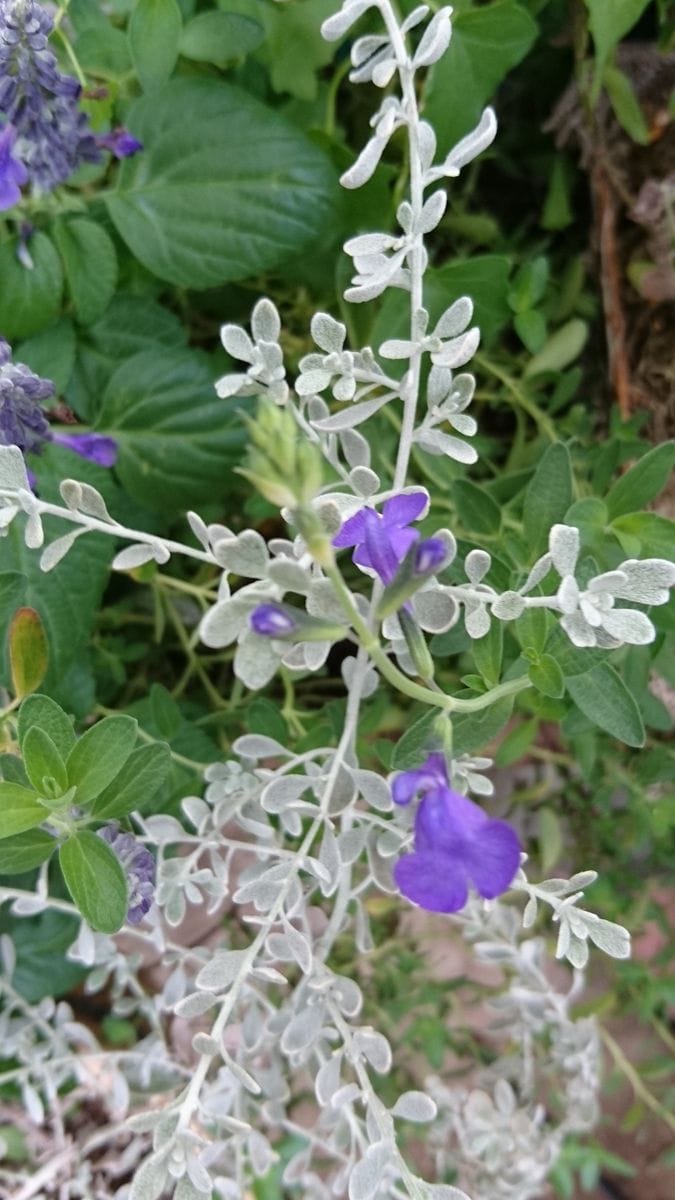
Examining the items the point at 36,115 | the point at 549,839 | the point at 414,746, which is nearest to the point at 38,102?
the point at 36,115

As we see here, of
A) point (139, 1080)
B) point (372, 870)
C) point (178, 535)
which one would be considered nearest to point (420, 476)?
point (178, 535)

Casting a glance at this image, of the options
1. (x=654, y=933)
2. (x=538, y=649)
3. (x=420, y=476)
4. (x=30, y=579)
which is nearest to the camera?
(x=538, y=649)

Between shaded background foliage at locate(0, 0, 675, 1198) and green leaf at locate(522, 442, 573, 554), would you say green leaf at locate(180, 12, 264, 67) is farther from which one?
green leaf at locate(522, 442, 573, 554)

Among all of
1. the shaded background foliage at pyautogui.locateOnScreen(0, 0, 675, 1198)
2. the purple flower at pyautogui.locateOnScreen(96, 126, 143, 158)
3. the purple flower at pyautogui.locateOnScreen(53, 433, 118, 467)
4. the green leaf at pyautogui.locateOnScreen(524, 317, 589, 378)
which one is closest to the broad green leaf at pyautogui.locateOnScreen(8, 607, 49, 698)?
the shaded background foliage at pyautogui.locateOnScreen(0, 0, 675, 1198)

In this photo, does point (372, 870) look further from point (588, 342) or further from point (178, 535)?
point (588, 342)

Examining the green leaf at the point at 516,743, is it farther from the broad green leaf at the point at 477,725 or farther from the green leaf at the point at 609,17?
the green leaf at the point at 609,17

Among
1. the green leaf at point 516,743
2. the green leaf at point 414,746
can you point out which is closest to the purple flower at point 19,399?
the green leaf at point 414,746

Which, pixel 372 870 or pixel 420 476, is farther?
pixel 420 476
